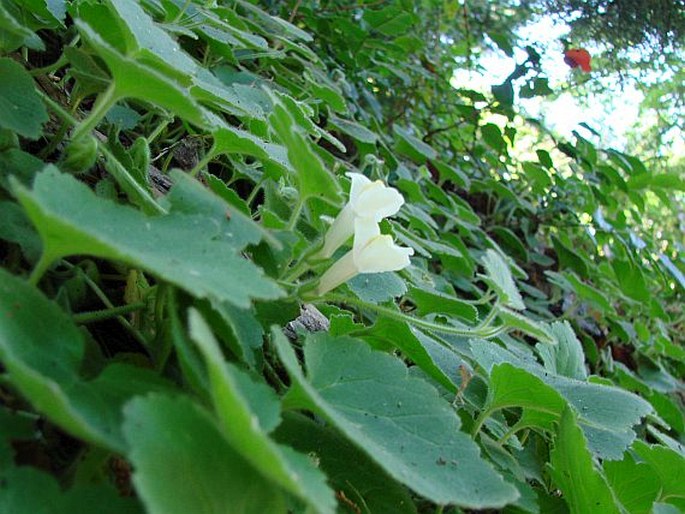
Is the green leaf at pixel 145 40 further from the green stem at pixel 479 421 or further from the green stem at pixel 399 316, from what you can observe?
the green stem at pixel 479 421

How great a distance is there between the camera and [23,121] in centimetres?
56

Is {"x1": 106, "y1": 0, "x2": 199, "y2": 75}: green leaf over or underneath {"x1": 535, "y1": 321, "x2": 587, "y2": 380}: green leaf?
over

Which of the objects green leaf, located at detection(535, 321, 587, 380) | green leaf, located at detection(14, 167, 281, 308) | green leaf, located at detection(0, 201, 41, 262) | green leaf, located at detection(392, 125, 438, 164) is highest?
green leaf, located at detection(14, 167, 281, 308)

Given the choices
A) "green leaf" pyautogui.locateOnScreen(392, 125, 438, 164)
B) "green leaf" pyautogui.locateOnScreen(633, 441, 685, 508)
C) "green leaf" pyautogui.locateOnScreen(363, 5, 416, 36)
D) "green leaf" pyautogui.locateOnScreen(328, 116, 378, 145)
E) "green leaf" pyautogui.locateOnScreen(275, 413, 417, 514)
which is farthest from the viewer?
"green leaf" pyautogui.locateOnScreen(363, 5, 416, 36)

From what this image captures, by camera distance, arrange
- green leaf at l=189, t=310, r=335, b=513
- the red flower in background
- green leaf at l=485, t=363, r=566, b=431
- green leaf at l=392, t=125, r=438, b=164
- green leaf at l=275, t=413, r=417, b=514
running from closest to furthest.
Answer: green leaf at l=189, t=310, r=335, b=513 → green leaf at l=275, t=413, r=417, b=514 → green leaf at l=485, t=363, r=566, b=431 → green leaf at l=392, t=125, r=438, b=164 → the red flower in background

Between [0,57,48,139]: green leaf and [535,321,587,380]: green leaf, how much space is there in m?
0.66

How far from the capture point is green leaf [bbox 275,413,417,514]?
0.54 meters

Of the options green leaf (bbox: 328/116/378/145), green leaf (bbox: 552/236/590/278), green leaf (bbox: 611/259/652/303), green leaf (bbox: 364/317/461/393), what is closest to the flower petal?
green leaf (bbox: 364/317/461/393)

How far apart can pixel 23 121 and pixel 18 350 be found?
255 mm

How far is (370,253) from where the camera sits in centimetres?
57

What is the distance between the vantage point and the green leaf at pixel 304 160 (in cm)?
55

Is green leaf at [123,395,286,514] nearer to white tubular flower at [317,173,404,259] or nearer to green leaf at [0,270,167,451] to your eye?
green leaf at [0,270,167,451]

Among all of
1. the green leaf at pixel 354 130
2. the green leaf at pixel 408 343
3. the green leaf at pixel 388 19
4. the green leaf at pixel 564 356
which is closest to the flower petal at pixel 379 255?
the green leaf at pixel 408 343

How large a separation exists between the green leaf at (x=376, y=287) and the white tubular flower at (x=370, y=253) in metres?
0.14
